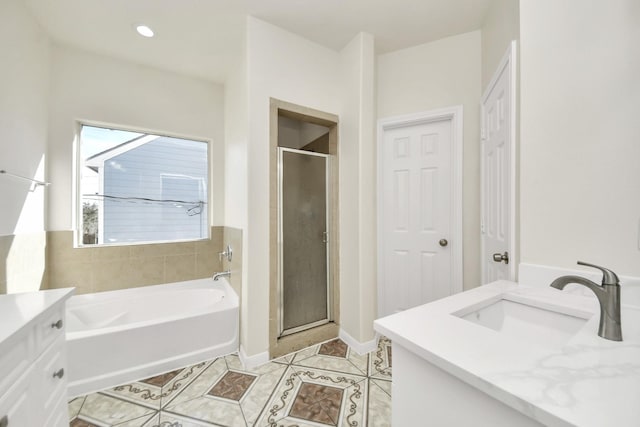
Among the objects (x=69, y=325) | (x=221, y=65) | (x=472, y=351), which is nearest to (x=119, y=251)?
(x=69, y=325)

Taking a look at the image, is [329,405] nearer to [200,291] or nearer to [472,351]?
[472,351]

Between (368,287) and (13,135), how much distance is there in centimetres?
272

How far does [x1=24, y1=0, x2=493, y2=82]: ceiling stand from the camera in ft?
5.68

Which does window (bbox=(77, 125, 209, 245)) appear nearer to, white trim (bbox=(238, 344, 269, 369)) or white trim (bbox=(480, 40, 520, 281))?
white trim (bbox=(238, 344, 269, 369))

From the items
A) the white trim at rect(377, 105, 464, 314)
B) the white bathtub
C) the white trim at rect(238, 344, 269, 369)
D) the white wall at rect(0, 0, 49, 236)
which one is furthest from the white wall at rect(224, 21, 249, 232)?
the white trim at rect(377, 105, 464, 314)

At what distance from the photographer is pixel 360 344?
198 cm

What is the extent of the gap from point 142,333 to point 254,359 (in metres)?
0.80

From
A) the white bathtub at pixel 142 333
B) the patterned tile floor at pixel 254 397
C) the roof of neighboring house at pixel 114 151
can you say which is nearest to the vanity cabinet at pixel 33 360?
the patterned tile floor at pixel 254 397

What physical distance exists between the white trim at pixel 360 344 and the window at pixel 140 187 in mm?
1891

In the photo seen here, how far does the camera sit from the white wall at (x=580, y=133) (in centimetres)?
91

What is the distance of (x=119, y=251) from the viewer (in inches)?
92.2

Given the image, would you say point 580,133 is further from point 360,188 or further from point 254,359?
point 254,359

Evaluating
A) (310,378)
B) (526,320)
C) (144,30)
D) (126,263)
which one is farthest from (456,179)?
(126,263)

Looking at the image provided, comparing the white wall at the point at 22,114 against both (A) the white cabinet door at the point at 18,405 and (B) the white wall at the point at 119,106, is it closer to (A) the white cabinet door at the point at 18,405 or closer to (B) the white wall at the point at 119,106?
(B) the white wall at the point at 119,106
